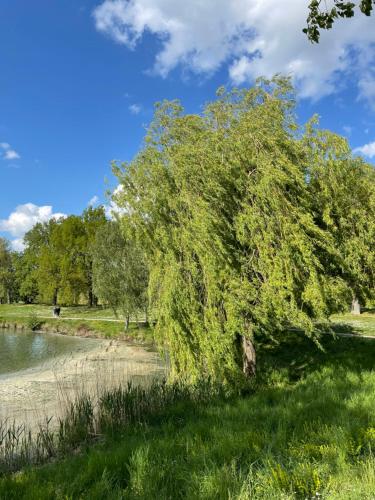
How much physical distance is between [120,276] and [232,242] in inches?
767

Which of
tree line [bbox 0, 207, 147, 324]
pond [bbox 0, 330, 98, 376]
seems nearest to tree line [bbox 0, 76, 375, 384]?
tree line [bbox 0, 207, 147, 324]

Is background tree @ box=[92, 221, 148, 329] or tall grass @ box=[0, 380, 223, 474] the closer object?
tall grass @ box=[0, 380, 223, 474]

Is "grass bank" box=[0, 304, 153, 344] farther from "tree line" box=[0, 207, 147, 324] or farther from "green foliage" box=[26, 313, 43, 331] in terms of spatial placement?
"tree line" box=[0, 207, 147, 324]

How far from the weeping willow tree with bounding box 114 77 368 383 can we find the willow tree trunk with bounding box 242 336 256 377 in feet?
0.10

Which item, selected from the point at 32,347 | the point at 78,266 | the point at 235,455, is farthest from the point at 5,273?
the point at 235,455

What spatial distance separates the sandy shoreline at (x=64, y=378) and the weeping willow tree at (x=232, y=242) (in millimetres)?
3337

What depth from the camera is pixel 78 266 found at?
4800 cm

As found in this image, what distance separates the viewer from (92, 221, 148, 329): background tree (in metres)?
28.9

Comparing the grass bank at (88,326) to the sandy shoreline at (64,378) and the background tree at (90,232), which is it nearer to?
the sandy shoreline at (64,378)

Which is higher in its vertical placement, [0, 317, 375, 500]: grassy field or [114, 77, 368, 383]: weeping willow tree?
[114, 77, 368, 383]: weeping willow tree

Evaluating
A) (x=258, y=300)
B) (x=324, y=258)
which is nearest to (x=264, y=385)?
(x=258, y=300)

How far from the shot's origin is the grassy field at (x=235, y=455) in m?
4.06

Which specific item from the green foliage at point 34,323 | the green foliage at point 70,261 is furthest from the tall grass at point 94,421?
the green foliage at point 70,261

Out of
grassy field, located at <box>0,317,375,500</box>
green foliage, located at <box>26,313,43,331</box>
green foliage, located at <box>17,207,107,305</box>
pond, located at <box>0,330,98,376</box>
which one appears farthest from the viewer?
green foliage, located at <box>17,207,107,305</box>
